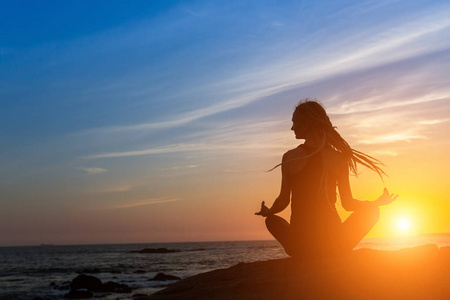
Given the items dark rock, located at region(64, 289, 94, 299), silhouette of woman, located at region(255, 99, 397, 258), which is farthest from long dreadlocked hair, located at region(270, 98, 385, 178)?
dark rock, located at region(64, 289, 94, 299)

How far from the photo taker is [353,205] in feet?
20.2

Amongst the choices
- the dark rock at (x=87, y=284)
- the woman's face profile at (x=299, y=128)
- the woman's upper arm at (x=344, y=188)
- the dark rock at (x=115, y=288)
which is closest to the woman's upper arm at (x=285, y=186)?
the woman's face profile at (x=299, y=128)

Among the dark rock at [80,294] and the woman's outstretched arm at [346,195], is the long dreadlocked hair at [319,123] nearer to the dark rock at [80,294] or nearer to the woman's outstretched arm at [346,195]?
the woman's outstretched arm at [346,195]

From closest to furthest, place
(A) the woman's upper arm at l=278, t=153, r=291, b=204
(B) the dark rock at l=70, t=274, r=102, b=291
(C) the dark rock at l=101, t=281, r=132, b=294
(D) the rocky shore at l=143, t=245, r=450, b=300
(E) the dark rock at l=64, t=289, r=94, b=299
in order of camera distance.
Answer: (D) the rocky shore at l=143, t=245, r=450, b=300 → (A) the woman's upper arm at l=278, t=153, r=291, b=204 → (E) the dark rock at l=64, t=289, r=94, b=299 → (C) the dark rock at l=101, t=281, r=132, b=294 → (B) the dark rock at l=70, t=274, r=102, b=291

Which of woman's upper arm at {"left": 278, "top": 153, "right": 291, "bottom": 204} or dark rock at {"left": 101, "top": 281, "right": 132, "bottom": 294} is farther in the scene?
dark rock at {"left": 101, "top": 281, "right": 132, "bottom": 294}

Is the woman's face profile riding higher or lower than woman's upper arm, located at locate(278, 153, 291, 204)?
higher

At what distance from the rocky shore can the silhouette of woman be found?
0.27 meters

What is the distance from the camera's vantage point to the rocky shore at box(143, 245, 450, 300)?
213 inches

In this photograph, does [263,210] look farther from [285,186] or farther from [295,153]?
[295,153]

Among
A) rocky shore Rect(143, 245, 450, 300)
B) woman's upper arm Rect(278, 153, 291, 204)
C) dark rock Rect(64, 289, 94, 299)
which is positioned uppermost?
woman's upper arm Rect(278, 153, 291, 204)

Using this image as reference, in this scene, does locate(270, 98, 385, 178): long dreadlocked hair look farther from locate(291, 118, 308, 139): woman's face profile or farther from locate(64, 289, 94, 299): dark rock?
locate(64, 289, 94, 299): dark rock

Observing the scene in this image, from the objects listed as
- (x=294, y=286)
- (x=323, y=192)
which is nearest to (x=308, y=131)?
(x=323, y=192)

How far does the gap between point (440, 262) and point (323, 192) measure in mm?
1621

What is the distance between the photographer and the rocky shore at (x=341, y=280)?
5418 mm
